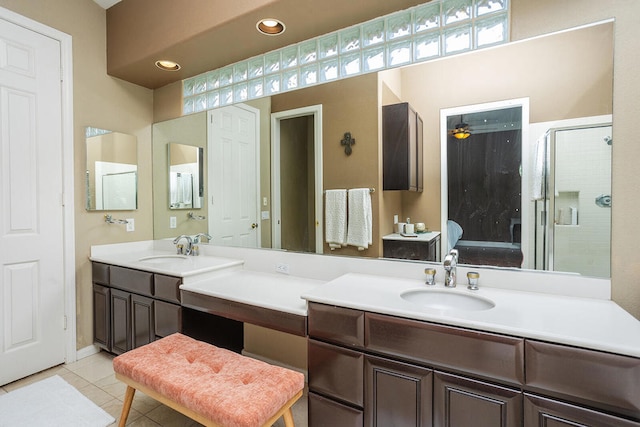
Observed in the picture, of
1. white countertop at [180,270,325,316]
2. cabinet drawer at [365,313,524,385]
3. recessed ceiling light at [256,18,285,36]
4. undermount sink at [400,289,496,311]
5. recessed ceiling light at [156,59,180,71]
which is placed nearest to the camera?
cabinet drawer at [365,313,524,385]

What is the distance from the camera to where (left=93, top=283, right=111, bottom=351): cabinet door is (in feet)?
8.02

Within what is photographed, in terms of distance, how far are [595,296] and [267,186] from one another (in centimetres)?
190

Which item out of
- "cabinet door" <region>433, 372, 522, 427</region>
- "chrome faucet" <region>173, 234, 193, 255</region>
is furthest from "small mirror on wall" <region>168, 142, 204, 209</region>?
"cabinet door" <region>433, 372, 522, 427</region>

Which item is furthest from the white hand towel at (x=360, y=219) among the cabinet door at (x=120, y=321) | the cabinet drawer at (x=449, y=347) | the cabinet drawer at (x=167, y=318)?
the cabinet door at (x=120, y=321)

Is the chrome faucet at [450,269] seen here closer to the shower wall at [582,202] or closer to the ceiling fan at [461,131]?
the shower wall at [582,202]

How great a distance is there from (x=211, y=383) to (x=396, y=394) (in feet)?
2.52

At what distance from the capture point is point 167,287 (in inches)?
79.9

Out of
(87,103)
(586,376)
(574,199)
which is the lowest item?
(586,376)

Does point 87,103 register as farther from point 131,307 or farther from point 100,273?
point 131,307

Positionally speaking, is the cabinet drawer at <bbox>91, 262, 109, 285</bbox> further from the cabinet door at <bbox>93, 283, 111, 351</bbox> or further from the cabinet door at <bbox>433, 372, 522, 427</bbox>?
the cabinet door at <bbox>433, 372, 522, 427</bbox>

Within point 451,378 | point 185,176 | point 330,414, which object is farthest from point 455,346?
point 185,176

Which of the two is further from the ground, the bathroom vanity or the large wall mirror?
the large wall mirror

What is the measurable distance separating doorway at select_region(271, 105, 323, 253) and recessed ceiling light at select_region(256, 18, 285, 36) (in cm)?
48

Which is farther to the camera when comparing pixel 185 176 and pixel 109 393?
pixel 185 176
